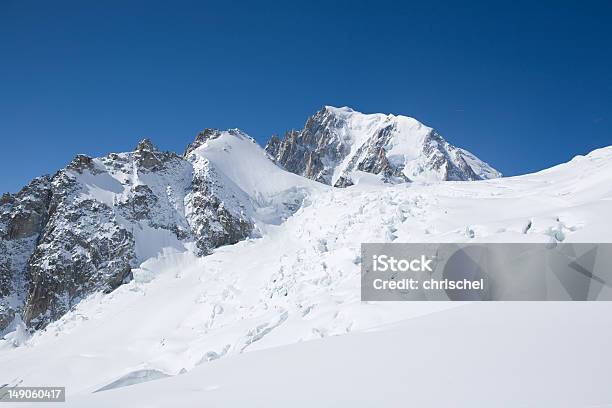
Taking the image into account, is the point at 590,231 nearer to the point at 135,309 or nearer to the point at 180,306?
the point at 180,306

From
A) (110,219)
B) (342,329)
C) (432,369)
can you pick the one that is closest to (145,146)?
(110,219)

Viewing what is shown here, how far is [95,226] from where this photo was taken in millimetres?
36094

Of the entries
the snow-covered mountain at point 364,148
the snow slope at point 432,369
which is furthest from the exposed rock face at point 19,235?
the snow-covered mountain at point 364,148

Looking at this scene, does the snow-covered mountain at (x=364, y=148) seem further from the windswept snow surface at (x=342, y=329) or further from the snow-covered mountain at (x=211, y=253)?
the windswept snow surface at (x=342, y=329)

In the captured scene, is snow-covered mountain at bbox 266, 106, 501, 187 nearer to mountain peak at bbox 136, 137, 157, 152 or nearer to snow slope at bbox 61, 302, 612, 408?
mountain peak at bbox 136, 137, 157, 152

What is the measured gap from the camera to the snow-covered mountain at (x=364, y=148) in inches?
4286

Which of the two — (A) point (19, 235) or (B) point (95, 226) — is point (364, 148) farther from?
(A) point (19, 235)

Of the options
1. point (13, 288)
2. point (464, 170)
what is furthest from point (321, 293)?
point (464, 170)

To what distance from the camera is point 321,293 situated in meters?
13.5

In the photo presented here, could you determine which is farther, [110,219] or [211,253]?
[110,219]

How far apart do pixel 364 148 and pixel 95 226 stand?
90590 mm

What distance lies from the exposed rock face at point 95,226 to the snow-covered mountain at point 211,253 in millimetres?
128

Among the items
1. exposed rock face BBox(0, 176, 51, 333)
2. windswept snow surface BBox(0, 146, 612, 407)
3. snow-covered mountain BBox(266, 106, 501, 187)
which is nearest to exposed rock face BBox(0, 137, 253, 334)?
exposed rock face BBox(0, 176, 51, 333)

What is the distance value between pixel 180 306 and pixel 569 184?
20.0 m
